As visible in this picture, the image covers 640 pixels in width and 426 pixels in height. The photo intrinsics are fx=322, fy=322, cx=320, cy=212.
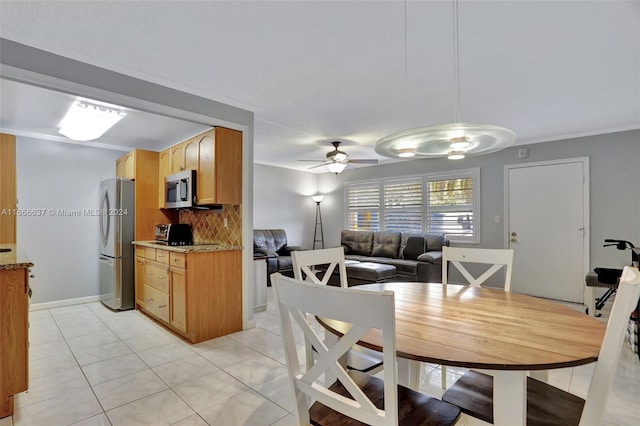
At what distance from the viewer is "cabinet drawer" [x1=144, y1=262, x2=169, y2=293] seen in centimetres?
337

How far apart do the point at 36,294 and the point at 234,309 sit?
9.37 feet

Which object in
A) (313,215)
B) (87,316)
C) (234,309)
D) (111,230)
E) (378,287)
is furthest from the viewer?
(313,215)

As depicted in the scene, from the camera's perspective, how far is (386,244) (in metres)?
5.92

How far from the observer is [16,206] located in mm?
3775

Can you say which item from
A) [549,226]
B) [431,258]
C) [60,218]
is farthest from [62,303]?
[549,226]

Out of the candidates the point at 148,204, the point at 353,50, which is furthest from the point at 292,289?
the point at 148,204

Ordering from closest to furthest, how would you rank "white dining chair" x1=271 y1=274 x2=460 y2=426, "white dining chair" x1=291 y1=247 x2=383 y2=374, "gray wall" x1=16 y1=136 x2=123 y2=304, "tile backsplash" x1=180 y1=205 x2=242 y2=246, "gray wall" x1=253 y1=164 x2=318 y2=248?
"white dining chair" x1=271 y1=274 x2=460 y2=426 → "white dining chair" x1=291 y1=247 x2=383 y2=374 → "tile backsplash" x1=180 y1=205 x2=242 y2=246 → "gray wall" x1=16 y1=136 x2=123 y2=304 → "gray wall" x1=253 y1=164 x2=318 y2=248

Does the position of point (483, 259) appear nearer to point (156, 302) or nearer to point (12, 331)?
point (12, 331)

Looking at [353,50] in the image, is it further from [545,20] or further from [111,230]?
[111,230]

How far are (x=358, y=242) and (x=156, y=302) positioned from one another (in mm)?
3792

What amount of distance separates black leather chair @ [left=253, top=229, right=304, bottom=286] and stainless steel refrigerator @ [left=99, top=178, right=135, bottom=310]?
194 centimetres

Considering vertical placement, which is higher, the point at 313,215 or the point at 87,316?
→ the point at 313,215

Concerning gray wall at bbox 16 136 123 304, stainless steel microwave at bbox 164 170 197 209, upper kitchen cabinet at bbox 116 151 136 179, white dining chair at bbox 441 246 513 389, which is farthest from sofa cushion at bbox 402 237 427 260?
gray wall at bbox 16 136 123 304

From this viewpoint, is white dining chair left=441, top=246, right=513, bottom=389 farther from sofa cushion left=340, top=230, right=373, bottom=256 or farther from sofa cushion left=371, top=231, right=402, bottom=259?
sofa cushion left=340, top=230, right=373, bottom=256
